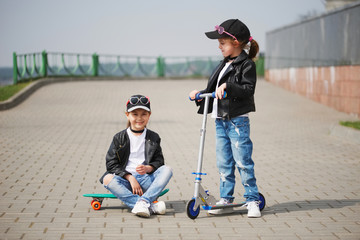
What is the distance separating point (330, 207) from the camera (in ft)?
18.5

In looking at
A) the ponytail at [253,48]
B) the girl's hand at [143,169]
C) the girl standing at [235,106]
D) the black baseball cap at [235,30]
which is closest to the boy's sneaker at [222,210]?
the girl standing at [235,106]

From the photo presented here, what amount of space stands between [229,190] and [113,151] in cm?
117

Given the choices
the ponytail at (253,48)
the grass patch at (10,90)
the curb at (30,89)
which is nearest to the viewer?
the ponytail at (253,48)

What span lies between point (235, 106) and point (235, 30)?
0.70m

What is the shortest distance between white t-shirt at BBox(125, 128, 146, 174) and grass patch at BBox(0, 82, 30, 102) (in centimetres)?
1310

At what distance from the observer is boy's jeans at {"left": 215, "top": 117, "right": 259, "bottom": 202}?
519 centimetres

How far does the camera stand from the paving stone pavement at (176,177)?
15.7 feet

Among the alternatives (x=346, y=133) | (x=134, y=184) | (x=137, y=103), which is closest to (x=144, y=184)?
(x=134, y=184)

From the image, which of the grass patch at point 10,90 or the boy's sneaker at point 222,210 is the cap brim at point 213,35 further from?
the grass patch at point 10,90

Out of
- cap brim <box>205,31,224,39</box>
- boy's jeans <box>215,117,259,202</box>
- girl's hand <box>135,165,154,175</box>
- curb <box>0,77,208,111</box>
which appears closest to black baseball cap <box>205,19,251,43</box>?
cap brim <box>205,31,224,39</box>

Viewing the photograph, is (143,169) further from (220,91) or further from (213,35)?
(213,35)

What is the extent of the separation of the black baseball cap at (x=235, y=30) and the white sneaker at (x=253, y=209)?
1524 mm

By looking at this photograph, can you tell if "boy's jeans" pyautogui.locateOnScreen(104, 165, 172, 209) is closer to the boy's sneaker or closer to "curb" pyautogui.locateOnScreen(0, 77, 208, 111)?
the boy's sneaker

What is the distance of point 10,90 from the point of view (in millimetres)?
20000
